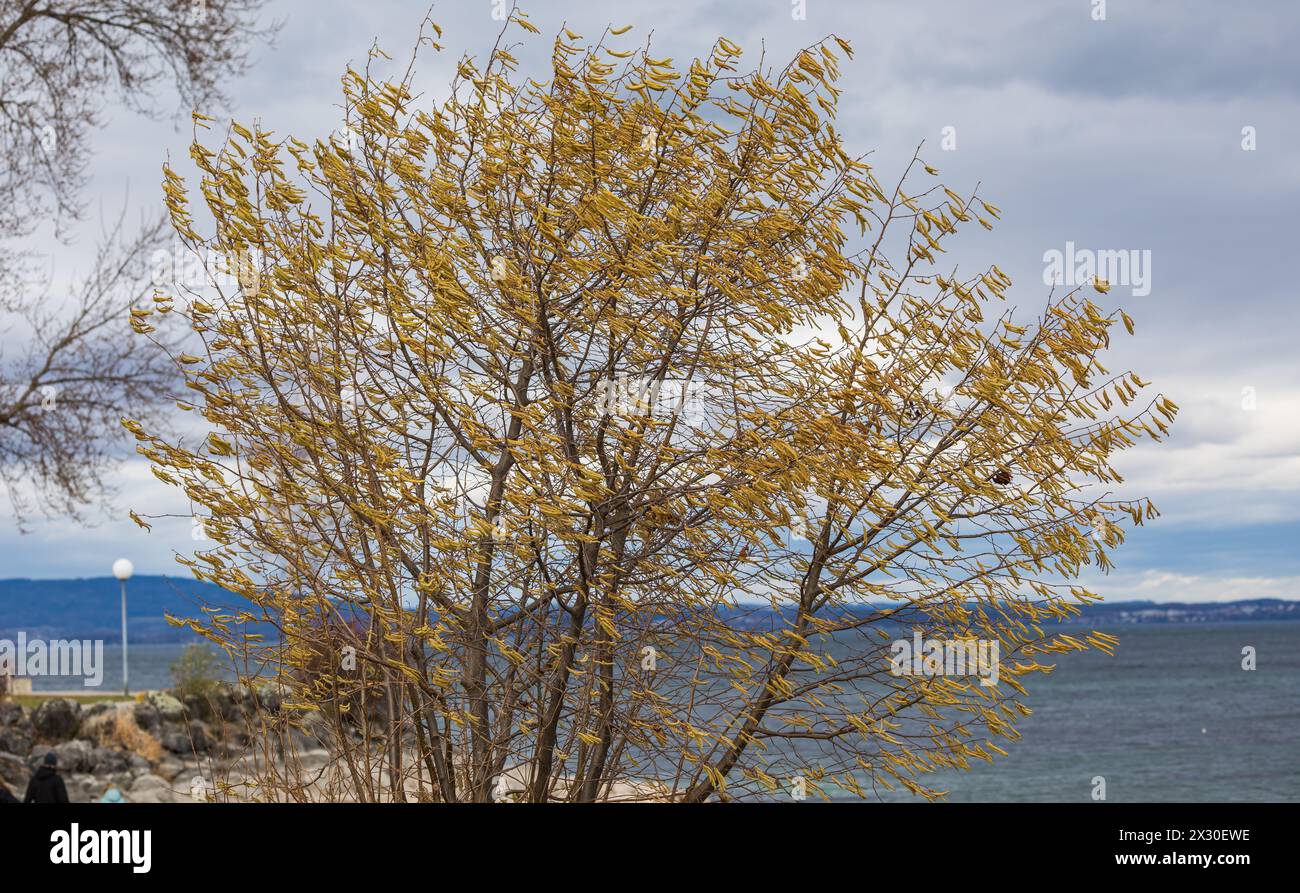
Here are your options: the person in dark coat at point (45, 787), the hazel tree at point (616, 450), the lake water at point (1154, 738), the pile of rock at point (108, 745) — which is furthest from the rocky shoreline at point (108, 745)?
the lake water at point (1154, 738)

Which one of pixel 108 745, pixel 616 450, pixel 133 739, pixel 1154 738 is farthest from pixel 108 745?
pixel 1154 738

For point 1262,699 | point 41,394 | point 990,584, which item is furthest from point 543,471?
point 1262,699

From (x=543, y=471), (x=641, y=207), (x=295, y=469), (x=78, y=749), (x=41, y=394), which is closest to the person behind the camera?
(x=543, y=471)

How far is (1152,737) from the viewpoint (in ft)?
180

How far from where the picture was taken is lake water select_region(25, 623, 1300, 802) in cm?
4184

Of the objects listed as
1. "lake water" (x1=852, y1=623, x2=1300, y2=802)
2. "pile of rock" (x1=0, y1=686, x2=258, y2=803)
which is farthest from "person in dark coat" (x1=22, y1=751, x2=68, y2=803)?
"lake water" (x1=852, y1=623, x2=1300, y2=802)

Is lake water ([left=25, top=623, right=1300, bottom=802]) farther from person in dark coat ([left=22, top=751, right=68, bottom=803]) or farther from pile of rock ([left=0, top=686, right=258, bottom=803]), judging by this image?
person in dark coat ([left=22, top=751, right=68, bottom=803])

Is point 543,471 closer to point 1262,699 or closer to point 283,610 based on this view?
point 283,610

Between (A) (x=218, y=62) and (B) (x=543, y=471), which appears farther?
(A) (x=218, y=62)

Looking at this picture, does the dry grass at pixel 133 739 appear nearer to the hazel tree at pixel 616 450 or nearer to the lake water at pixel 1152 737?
the hazel tree at pixel 616 450

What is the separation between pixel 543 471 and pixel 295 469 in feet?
5.28

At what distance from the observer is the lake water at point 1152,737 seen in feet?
137

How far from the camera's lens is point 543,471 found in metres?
5.29

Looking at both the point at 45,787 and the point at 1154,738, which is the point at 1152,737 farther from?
the point at 45,787
